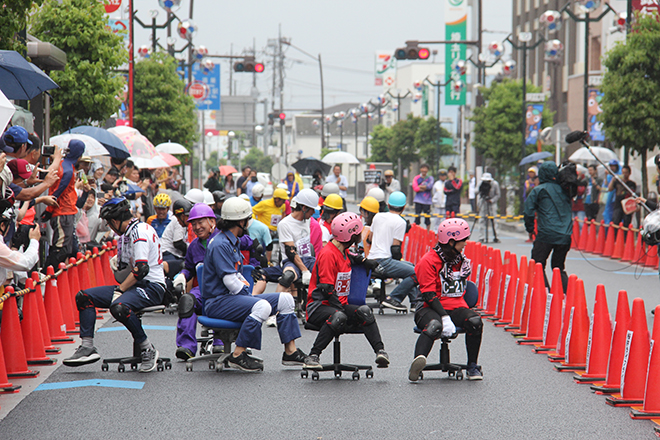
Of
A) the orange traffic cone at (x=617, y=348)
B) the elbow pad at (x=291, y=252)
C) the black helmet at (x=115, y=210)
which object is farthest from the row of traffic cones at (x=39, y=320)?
the orange traffic cone at (x=617, y=348)

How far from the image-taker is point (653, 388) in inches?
260

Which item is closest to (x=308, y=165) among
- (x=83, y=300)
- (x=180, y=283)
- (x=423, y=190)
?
(x=423, y=190)

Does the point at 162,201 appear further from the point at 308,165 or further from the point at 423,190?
the point at 308,165

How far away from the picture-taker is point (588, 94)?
29.5 m

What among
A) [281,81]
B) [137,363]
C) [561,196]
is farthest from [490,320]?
[281,81]

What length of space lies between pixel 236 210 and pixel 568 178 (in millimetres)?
5726

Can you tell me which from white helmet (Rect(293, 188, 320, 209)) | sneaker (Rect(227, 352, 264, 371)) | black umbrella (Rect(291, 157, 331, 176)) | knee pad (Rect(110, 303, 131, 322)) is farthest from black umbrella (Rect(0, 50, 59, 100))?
black umbrella (Rect(291, 157, 331, 176))

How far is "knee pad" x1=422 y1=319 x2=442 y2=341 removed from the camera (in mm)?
7609

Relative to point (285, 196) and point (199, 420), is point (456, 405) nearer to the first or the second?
point (199, 420)

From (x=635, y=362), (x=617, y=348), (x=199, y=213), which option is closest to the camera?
(x=635, y=362)

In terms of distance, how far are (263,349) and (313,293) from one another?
171 centimetres

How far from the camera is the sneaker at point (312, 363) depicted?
26.2 ft

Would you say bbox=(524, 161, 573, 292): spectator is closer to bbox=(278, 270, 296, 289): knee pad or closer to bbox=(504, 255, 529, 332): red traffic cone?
bbox=(504, 255, 529, 332): red traffic cone

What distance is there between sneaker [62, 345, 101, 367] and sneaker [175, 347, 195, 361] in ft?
2.80
